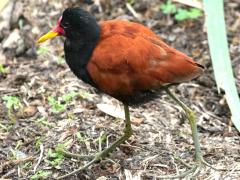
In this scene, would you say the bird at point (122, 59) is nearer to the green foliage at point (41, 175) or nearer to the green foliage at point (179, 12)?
the green foliage at point (41, 175)

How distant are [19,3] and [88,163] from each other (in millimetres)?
2163

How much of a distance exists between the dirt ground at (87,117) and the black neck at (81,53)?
62 cm

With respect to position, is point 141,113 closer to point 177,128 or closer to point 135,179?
point 177,128

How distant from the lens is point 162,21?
17.2 ft

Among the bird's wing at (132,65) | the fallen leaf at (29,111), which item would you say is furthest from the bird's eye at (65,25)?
the fallen leaf at (29,111)

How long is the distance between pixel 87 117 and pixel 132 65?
91 centimetres

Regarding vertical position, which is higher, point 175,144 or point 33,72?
point 33,72

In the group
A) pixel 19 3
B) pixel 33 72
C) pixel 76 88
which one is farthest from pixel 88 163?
pixel 19 3

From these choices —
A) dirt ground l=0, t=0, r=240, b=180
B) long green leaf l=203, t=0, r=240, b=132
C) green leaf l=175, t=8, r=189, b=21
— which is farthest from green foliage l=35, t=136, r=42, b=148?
green leaf l=175, t=8, r=189, b=21

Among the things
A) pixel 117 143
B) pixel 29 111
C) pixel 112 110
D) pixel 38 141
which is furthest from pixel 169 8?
pixel 38 141

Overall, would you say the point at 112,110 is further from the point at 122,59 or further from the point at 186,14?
the point at 186,14

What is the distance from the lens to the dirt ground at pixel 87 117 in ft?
11.5

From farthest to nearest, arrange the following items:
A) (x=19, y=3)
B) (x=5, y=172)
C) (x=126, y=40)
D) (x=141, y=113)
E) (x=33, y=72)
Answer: (x=19, y=3)
(x=33, y=72)
(x=141, y=113)
(x=5, y=172)
(x=126, y=40)

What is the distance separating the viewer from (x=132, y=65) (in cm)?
312
